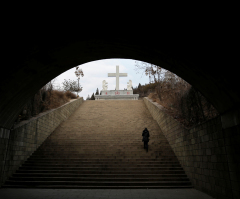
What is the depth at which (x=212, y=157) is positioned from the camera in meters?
6.23

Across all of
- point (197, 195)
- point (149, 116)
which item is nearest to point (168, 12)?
point (197, 195)

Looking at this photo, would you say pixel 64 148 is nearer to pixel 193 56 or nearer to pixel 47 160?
pixel 47 160

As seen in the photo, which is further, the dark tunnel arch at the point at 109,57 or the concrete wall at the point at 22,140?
the concrete wall at the point at 22,140

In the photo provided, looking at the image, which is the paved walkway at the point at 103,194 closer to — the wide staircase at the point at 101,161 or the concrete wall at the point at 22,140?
the wide staircase at the point at 101,161

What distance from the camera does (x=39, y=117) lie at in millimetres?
11281

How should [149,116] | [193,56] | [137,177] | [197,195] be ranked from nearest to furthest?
[193,56], [197,195], [137,177], [149,116]

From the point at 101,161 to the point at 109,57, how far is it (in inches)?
206

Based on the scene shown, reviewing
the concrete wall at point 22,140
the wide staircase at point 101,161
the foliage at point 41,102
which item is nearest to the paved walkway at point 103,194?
the wide staircase at point 101,161

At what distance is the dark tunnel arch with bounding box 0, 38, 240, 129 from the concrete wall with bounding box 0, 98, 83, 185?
5.29 ft

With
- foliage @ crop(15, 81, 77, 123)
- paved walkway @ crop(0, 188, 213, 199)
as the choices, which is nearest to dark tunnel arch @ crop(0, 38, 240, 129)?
paved walkway @ crop(0, 188, 213, 199)

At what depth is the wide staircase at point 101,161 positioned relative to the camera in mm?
7926

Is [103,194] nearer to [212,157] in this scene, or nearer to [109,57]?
[212,157]

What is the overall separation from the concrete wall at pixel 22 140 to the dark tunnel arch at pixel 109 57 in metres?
1.61

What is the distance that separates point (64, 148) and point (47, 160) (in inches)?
51.5
